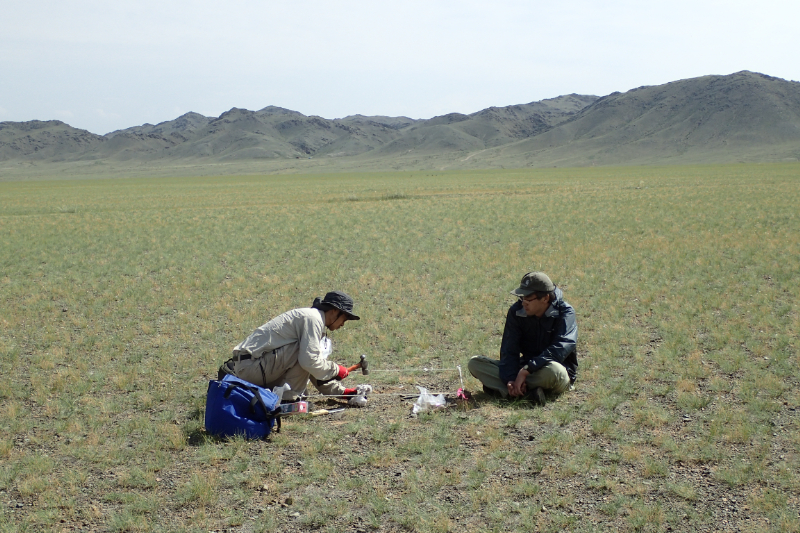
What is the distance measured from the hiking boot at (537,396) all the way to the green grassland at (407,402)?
0.41 ft

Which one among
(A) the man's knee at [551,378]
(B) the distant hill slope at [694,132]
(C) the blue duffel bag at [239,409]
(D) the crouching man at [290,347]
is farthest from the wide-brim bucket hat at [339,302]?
(B) the distant hill slope at [694,132]

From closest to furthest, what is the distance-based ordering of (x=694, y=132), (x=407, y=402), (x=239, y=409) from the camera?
(x=239, y=409), (x=407, y=402), (x=694, y=132)

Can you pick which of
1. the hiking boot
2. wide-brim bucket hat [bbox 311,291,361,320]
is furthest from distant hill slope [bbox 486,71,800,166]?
wide-brim bucket hat [bbox 311,291,361,320]

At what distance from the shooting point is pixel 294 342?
21.3 feet

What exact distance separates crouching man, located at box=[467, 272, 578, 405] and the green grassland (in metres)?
0.25

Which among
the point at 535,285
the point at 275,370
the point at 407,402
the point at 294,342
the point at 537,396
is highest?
the point at 535,285

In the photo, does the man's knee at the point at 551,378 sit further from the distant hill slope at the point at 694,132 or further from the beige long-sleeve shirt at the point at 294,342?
the distant hill slope at the point at 694,132

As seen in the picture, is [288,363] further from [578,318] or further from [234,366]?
[578,318]

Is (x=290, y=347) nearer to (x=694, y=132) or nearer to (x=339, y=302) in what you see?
(x=339, y=302)

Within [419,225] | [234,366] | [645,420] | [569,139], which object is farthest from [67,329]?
[569,139]

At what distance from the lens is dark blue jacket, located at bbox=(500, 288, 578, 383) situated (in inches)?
253

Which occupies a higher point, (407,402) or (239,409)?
(239,409)

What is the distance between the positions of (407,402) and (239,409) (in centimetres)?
187

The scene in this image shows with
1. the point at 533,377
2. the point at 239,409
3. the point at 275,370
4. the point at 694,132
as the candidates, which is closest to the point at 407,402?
the point at 533,377
